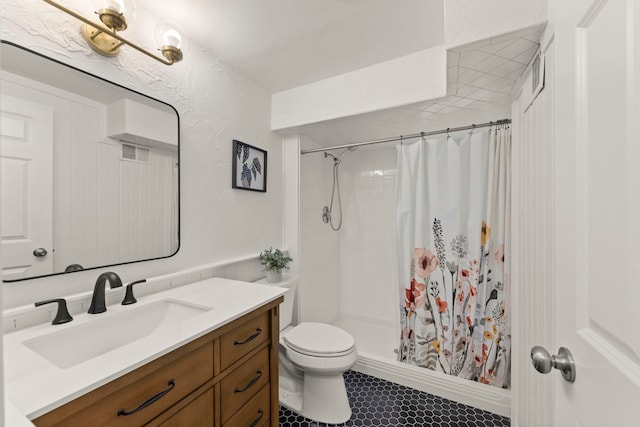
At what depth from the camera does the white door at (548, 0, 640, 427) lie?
1.43 ft

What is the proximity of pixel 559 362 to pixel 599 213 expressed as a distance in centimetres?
35

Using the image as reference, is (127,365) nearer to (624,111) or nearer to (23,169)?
(23,169)

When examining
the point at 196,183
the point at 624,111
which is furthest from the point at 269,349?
the point at 624,111

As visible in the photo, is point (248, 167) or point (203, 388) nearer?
point (203, 388)

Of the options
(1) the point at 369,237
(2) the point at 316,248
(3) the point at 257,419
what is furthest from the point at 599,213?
(1) the point at 369,237

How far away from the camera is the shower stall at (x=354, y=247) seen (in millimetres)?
2518

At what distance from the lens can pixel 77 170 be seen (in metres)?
1.12

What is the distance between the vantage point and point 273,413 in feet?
4.46

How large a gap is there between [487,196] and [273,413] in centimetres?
176

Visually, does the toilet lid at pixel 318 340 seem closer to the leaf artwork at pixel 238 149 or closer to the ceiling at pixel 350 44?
the leaf artwork at pixel 238 149

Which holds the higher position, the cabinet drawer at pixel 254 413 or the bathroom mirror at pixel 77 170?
the bathroom mirror at pixel 77 170

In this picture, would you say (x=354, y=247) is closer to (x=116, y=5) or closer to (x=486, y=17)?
(x=486, y=17)

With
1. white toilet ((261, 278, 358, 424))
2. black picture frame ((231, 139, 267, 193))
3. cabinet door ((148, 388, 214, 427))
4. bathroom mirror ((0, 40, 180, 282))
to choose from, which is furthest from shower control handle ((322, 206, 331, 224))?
cabinet door ((148, 388, 214, 427))

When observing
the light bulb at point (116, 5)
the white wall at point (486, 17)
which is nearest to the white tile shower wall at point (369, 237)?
the white wall at point (486, 17)
